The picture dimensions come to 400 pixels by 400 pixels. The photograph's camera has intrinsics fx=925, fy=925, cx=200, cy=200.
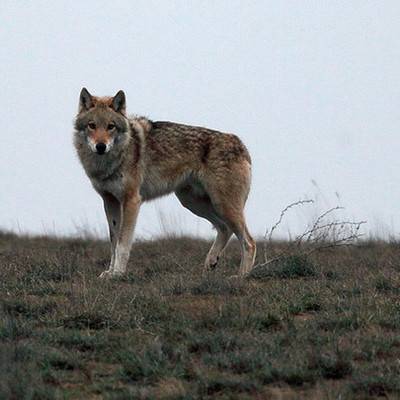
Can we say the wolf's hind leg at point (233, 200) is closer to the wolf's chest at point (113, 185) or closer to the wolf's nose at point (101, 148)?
the wolf's chest at point (113, 185)

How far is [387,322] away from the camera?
6750 millimetres

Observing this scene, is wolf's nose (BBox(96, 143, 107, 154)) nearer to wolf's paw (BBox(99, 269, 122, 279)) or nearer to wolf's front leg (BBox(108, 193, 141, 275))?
wolf's front leg (BBox(108, 193, 141, 275))

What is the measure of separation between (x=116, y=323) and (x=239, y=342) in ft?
3.35

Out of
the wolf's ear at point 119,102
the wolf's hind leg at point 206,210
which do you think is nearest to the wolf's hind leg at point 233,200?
the wolf's hind leg at point 206,210

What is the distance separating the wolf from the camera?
1009 cm

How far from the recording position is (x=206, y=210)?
10922 mm

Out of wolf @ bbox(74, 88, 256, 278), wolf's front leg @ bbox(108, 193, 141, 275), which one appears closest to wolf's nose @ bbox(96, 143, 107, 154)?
wolf @ bbox(74, 88, 256, 278)

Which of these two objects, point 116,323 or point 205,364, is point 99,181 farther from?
point 205,364

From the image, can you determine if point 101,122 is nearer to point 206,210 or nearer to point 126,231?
point 126,231

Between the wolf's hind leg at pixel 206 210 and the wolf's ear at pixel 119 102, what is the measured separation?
1204 millimetres

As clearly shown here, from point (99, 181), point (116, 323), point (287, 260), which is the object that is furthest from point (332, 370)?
point (99, 181)

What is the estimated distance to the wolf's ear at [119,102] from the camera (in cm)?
1031

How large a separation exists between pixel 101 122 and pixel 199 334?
4.19 metres

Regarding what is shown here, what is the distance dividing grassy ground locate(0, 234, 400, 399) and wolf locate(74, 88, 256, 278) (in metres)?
1.02
